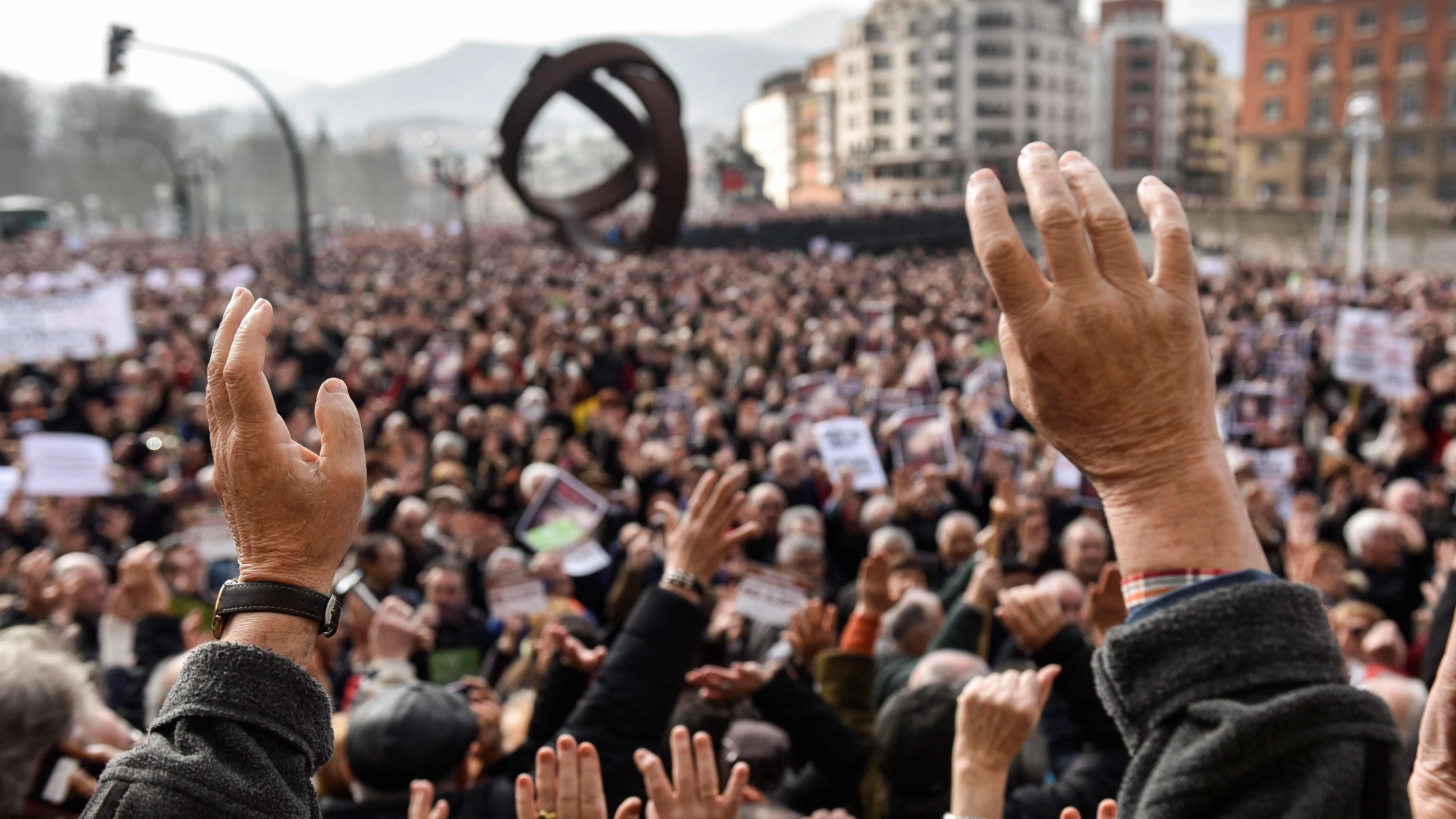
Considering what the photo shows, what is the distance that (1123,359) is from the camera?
125 centimetres

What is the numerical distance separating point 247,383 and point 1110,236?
1046 mm

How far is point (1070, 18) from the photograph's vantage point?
298 ft

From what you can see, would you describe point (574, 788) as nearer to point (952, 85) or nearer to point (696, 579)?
point (696, 579)

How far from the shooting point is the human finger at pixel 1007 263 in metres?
1.25

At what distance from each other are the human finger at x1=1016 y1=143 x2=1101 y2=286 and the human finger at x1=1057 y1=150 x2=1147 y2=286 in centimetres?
2

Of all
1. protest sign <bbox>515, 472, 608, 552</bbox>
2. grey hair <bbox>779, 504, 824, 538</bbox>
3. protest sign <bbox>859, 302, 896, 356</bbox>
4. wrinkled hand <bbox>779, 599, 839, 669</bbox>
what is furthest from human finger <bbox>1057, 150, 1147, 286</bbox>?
protest sign <bbox>859, 302, 896, 356</bbox>

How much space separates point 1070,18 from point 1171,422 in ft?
324

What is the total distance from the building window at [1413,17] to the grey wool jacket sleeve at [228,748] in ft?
242

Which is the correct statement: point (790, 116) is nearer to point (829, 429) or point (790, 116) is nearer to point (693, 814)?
point (829, 429)

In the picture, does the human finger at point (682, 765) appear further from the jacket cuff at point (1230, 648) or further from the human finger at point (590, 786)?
the jacket cuff at point (1230, 648)

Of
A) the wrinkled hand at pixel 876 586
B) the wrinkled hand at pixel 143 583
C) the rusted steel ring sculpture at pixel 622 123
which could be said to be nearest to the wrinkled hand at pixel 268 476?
the wrinkled hand at pixel 876 586

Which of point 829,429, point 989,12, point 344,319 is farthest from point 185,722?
point 989,12

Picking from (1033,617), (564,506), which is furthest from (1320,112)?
(1033,617)

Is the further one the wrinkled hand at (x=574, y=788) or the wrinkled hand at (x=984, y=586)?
the wrinkled hand at (x=984, y=586)
